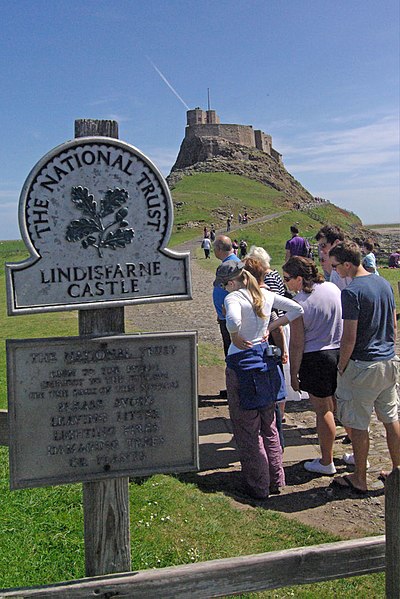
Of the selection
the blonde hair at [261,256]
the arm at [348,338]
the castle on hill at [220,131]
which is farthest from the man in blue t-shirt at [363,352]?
the castle on hill at [220,131]

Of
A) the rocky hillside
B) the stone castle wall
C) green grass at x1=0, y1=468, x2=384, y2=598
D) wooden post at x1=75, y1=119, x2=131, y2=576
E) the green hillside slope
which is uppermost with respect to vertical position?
the stone castle wall

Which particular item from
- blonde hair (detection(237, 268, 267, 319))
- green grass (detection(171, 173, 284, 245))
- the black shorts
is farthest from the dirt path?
green grass (detection(171, 173, 284, 245))

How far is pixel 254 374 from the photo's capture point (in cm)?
513

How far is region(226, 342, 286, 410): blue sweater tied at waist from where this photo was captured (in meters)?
5.13

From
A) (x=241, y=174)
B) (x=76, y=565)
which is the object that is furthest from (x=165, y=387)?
(x=241, y=174)

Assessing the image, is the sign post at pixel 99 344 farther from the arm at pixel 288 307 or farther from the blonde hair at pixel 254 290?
the arm at pixel 288 307

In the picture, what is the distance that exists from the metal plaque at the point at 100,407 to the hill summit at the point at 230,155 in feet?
318

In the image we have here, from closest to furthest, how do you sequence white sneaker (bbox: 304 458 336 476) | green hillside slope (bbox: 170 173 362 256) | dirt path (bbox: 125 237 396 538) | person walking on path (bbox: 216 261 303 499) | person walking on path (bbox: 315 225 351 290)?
dirt path (bbox: 125 237 396 538)
person walking on path (bbox: 216 261 303 499)
white sneaker (bbox: 304 458 336 476)
person walking on path (bbox: 315 225 351 290)
green hillside slope (bbox: 170 173 362 256)

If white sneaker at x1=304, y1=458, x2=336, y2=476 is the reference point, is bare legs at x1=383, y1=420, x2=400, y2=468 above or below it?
above

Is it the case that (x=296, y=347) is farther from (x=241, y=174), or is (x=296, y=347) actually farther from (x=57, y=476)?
(x=241, y=174)

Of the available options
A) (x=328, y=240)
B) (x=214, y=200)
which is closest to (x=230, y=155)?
(x=214, y=200)

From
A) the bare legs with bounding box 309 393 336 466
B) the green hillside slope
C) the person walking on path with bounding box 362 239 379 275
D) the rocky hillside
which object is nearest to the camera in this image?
the bare legs with bounding box 309 393 336 466

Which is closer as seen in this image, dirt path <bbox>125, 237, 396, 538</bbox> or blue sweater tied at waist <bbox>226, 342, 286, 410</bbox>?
dirt path <bbox>125, 237, 396, 538</bbox>

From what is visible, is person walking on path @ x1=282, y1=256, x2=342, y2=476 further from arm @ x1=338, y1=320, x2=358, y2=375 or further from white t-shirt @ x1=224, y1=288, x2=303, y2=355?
arm @ x1=338, y1=320, x2=358, y2=375
